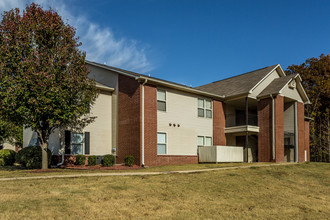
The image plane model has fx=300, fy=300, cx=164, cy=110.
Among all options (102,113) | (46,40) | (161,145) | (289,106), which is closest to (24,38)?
(46,40)

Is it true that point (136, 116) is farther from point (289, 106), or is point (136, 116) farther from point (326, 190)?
point (289, 106)

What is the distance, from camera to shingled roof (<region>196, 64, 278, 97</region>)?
79.7 ft

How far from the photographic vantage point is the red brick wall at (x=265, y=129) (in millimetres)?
23031

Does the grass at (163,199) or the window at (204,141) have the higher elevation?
the window at (204,141)

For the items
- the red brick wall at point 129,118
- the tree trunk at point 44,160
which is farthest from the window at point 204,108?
the tree trunk at point 44,160

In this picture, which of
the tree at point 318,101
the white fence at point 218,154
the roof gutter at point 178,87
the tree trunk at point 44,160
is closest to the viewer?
the tree trunk at point 44,160

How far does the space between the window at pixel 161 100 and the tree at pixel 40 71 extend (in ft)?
16.9

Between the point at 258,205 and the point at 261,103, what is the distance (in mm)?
16175

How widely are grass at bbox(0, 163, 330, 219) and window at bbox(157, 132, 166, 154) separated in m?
7.04

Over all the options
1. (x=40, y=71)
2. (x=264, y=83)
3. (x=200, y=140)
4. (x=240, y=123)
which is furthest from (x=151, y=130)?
(x=264, y=83)

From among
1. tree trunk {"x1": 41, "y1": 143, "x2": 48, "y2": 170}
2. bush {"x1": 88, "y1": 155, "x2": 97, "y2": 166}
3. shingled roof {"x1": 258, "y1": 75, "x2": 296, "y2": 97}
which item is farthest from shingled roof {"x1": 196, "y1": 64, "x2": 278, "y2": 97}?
tree trunk {"x1": 41, "y1": 143, "x2": 48, "y2": 170}

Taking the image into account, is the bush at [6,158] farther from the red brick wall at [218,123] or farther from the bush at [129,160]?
the red brick wall at [218,123]

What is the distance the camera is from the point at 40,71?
1513 cm

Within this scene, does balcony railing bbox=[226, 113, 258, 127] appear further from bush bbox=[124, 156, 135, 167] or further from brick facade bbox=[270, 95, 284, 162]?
bush bbox=[124, 156, 135, 167]
